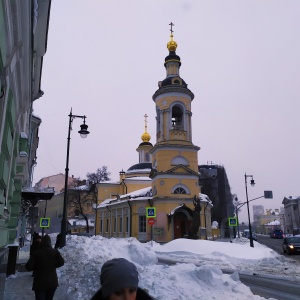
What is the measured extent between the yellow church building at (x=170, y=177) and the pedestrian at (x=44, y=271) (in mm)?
25874

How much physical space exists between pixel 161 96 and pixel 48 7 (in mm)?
30341

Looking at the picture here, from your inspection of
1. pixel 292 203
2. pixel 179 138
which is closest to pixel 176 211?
pixel 179 138

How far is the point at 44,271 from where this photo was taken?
575 cm

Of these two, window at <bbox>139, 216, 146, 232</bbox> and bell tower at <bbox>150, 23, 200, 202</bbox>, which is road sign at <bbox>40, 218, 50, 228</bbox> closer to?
bell tower at <bbox>150, 23, 200, 202</bbox>

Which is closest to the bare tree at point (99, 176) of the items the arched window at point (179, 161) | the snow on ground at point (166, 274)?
the arched window at point (179, 161)

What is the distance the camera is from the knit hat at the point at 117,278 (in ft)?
5.95

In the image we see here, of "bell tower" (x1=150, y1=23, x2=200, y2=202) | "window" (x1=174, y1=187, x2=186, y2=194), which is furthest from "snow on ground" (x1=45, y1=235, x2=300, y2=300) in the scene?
"bell tower" (x1=150, y1=23, x2=200, y2=202)

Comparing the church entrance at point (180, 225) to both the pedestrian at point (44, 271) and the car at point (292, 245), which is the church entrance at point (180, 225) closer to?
the car at point (292, 245)

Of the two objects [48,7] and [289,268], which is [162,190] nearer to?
[289,268]

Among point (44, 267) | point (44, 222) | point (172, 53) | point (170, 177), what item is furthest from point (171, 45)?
point (44, 267)

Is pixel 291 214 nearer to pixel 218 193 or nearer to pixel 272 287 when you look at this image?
pixel 218 193

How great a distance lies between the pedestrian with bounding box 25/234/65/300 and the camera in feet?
18.7

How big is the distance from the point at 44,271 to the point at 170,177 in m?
28.8

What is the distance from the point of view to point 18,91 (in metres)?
6.61
